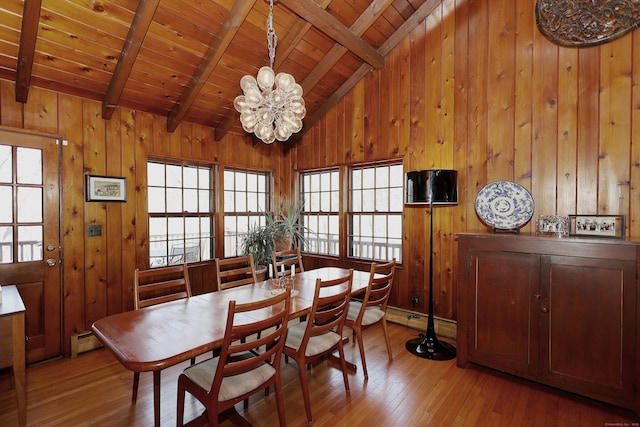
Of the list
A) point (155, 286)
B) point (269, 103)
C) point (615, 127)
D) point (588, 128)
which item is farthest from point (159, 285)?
point (615, 127)

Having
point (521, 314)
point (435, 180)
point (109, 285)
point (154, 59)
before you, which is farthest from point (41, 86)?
point (521, 314)

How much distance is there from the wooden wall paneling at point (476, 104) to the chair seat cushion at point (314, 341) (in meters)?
1.92

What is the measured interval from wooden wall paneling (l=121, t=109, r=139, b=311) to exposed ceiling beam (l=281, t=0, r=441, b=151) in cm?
219

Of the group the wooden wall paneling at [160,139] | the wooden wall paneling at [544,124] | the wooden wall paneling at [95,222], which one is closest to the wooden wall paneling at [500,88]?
the wooden wall paneling at [544,124]

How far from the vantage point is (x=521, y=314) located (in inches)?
94.6

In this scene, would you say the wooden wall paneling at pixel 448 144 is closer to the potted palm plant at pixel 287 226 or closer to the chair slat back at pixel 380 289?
the chair slat back at pixel 380 289

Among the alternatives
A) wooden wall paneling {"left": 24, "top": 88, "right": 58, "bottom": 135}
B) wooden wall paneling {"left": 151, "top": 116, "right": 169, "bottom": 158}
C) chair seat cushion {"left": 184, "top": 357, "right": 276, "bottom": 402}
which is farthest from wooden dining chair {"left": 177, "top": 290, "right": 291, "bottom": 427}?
wooden wall paneling {"left": 24, "top": 88, "right": 58, "bottom": 135}

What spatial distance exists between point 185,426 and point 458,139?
11.4ft

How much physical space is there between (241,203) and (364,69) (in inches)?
99.8

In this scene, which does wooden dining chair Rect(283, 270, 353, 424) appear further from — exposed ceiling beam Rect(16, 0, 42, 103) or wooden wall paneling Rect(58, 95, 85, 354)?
exposed ceiling beam Rect(16, 0, 42, 103)

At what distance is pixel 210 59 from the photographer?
9.70 feet

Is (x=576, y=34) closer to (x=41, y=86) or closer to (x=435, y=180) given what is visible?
(x=435, y=180)

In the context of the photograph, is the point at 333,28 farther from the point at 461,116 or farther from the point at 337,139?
the point at 461,116

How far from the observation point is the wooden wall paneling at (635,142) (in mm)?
2434
